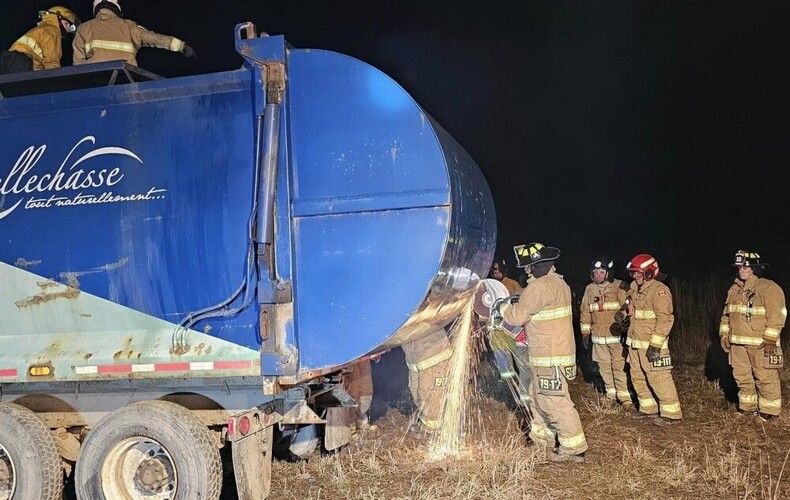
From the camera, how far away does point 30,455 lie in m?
4.65

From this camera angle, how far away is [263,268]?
14.6ft

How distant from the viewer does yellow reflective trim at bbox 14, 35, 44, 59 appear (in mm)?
6090

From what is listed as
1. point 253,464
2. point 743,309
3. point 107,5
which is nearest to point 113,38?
point 107,5

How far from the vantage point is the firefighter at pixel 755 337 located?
789 cm

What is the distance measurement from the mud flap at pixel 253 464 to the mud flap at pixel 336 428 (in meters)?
1.33

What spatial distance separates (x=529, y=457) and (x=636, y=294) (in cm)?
329

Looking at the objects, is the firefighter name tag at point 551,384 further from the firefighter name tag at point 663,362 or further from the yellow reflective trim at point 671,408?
the yellow reflective trim at point 671,408

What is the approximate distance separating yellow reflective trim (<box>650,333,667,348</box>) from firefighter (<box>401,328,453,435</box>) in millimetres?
2639

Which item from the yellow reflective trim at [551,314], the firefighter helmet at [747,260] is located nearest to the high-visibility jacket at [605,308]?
the firefighter helmet at [747,260]

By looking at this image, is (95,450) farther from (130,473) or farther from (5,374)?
(5,374)

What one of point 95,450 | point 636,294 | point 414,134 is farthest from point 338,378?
point 636,294

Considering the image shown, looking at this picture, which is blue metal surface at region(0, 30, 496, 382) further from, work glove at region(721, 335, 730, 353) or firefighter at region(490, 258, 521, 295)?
firefighter at region(490, 258, 521, 295)

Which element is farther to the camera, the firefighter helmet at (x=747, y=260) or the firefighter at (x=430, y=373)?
the firefighter helmet at (x=747, y=260)

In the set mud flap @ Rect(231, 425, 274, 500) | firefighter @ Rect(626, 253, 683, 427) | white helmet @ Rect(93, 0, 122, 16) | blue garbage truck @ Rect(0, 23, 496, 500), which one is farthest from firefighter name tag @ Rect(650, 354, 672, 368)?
white helmet @ Rect(93, 0, 122, 16)
